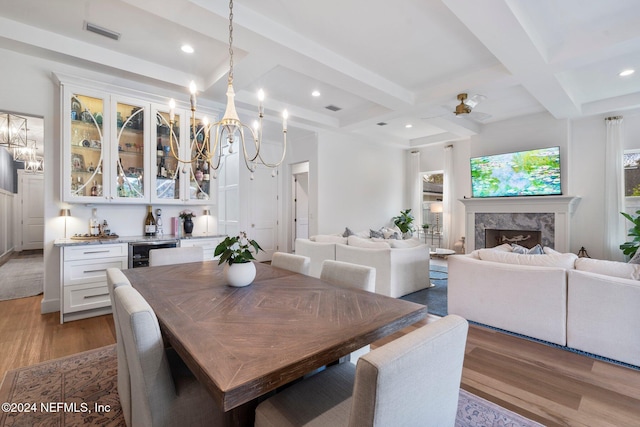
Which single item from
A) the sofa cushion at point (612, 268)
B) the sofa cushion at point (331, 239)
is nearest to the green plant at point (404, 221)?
the sofa cushion at point (331, 239)

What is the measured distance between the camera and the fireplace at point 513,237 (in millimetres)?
5762

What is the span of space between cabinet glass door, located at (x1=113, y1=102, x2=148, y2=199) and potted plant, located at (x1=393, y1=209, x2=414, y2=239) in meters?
5.67

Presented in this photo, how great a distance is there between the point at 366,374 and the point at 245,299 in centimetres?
102

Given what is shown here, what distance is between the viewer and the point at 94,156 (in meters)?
3.44

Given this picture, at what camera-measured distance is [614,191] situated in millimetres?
5035

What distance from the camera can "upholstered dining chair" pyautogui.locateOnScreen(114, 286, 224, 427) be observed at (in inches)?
43.2

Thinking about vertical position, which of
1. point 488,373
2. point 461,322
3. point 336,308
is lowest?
point 488,373

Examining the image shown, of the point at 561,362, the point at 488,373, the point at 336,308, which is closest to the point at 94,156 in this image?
the point at 336,308

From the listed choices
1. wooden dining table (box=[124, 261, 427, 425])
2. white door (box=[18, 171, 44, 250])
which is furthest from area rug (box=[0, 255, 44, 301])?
wooden dining table (box=[124, 261, 427, 425])

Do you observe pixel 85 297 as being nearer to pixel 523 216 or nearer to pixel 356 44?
pixel 356 44

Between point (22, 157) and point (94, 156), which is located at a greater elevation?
point (22, 157)

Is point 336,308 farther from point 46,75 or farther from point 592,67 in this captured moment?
point 592,67

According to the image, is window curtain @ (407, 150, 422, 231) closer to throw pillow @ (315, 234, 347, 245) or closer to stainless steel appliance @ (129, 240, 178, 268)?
throw pillow @ (315, 234, 347, 245)

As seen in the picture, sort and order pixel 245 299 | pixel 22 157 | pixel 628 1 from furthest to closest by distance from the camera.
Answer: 1. pixel 22 157
2. pixel 628 1
3. pixel 245 299
